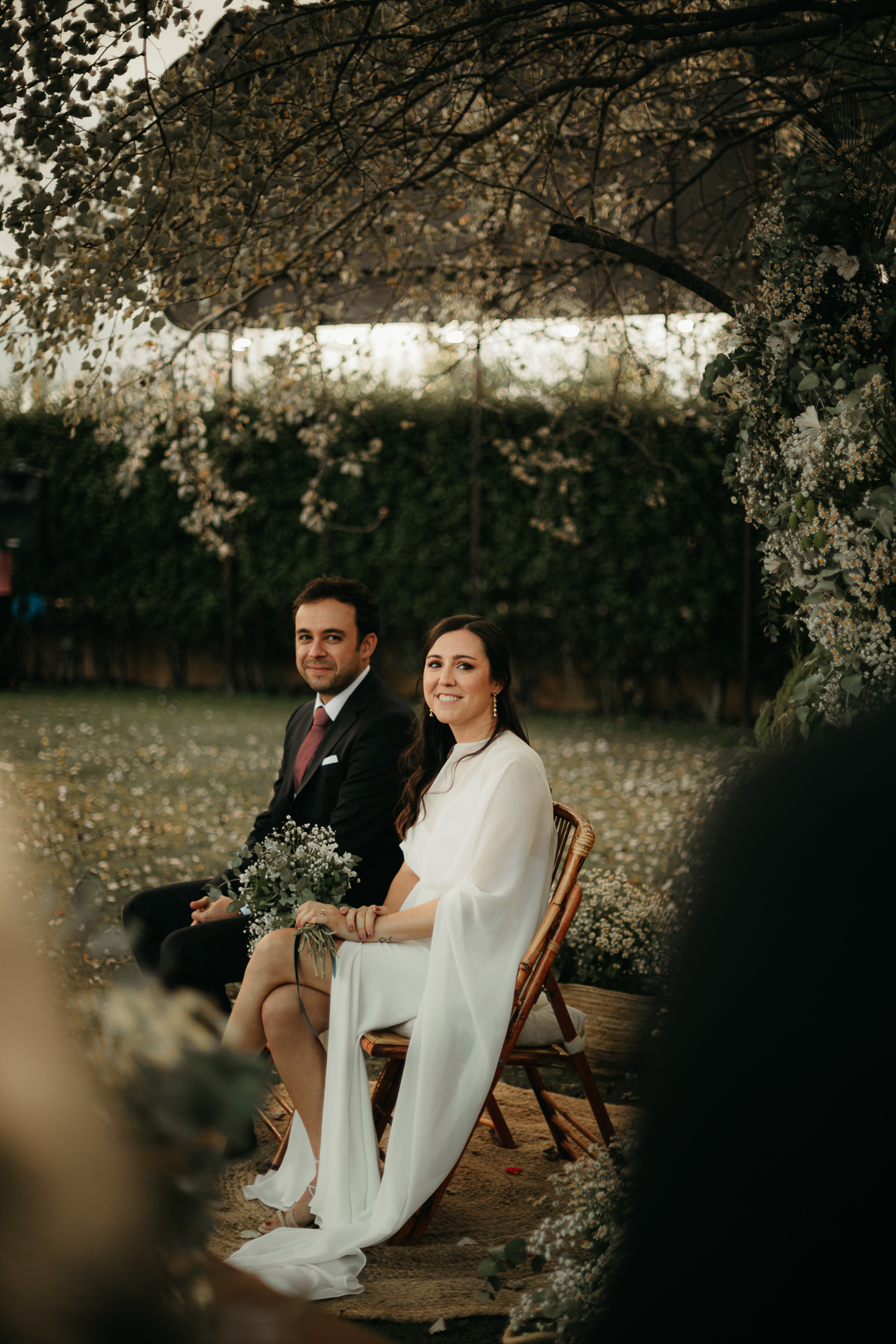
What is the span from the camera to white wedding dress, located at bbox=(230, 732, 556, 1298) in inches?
110

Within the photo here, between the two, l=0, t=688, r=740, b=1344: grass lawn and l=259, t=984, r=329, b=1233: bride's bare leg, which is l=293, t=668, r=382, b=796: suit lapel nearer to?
l=0, t=688, r=740, b=1344: grass lawn

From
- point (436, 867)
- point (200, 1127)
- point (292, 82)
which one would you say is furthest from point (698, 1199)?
point (292, 82)

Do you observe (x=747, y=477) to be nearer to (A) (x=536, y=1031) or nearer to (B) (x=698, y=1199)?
(A) (x=536, y=1031)

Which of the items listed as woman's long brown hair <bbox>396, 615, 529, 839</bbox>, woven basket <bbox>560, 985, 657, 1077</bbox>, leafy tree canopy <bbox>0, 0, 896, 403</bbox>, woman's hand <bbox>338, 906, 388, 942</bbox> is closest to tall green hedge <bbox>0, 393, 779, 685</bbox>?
leafy tree canopy <bbox>0, 0, 896, 403</bbox>

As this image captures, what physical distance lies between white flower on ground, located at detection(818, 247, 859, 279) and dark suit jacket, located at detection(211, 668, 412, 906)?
73.7 inches

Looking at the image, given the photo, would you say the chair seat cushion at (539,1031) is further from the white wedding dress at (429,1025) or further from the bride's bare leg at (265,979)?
the bride's bare leg at (265,979)

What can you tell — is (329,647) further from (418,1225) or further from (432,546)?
(432,546)

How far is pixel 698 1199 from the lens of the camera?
0.60 m

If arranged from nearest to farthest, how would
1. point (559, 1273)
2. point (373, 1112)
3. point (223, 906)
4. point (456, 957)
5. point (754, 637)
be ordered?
point (559, 1273)
point (456, 957)
point (373, 1112)
point (223, 906)
point (754, 637)

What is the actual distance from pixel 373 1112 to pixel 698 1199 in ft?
8.84

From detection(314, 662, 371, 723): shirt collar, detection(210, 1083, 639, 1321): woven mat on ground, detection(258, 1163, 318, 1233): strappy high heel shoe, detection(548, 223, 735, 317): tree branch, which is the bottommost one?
detection(210, 1083, 639, 1321): woven mat on ground

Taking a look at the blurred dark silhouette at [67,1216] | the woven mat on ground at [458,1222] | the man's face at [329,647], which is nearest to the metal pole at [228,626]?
the man's face at [329,647]

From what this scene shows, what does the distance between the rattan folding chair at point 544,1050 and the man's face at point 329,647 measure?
0.88 metres

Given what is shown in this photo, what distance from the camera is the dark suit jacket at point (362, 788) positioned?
3572mm
